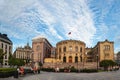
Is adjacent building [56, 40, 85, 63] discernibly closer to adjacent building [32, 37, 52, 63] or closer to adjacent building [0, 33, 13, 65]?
adjacent building [32, 37, 52, 63]

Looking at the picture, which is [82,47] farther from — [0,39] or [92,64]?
A: [0,39]

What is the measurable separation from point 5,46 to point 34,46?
14453mm

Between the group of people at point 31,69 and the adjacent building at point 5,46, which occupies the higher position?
the adjacent building at point 5,46

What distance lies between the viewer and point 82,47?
119m

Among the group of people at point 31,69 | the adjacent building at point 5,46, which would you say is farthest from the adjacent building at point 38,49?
the group of people at point 31,69

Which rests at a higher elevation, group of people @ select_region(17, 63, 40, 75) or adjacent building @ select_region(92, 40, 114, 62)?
adjacent building @ select_region(92, 40, 114, 62)

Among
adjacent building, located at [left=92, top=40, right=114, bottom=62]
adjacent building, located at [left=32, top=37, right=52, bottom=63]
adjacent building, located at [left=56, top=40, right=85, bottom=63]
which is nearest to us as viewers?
adjacent building, located at [left=56, top=40, right=85, bottom=63]

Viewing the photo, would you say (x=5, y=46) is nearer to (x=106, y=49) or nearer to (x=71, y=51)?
(x=71, y=51)

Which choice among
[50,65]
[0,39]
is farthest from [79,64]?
[0,39]

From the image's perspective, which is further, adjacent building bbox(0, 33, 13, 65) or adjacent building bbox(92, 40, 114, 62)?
adjacent building bbox(92, 40, 114, 62)

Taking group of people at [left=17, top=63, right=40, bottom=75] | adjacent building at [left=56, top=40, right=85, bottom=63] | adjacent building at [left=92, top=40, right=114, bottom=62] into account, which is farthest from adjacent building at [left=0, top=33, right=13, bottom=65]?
group of people at [left=17, top=63, right=40, bottom=75]

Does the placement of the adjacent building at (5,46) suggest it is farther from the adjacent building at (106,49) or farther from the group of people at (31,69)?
the group of people at (31,69)

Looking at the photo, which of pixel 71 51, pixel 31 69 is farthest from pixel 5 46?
pixel 31 69

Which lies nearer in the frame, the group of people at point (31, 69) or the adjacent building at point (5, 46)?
the group of people at point (31, 69)
